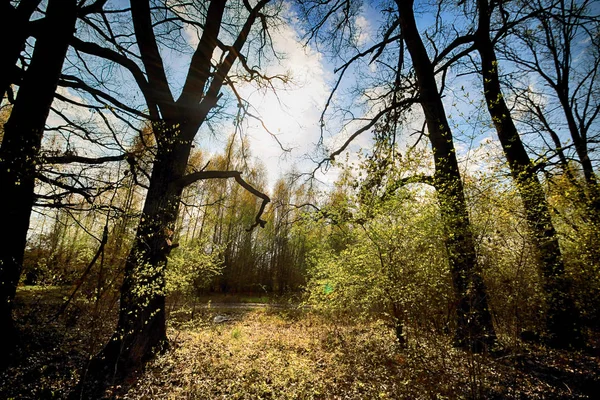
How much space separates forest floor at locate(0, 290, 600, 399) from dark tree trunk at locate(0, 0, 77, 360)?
1.05 m

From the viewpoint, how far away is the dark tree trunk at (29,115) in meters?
3.60

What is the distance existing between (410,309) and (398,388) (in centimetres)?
123

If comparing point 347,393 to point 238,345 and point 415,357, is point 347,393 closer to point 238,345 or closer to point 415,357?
point 415,357

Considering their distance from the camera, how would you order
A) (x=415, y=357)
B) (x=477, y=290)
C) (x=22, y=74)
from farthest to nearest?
(x=415, y=357) < (x=22, y=74) < (x=477, y=290)

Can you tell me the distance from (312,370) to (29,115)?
6116mm

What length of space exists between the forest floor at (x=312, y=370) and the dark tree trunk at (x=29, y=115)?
3.43 feet

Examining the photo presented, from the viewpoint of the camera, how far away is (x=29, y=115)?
3.70 m

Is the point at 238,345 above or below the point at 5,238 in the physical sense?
below

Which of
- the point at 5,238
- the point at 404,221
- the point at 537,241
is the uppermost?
the point at 404,221

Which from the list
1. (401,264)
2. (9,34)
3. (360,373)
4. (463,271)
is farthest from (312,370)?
(9,34)

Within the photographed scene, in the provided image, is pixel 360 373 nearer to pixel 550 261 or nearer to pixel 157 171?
pixel 550 261

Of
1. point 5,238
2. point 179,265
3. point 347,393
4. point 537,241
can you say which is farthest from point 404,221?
point 5,238

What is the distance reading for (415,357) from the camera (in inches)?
169

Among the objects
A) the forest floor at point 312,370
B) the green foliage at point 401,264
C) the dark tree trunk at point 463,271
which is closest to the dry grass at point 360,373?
the forest floor at point 312,370
